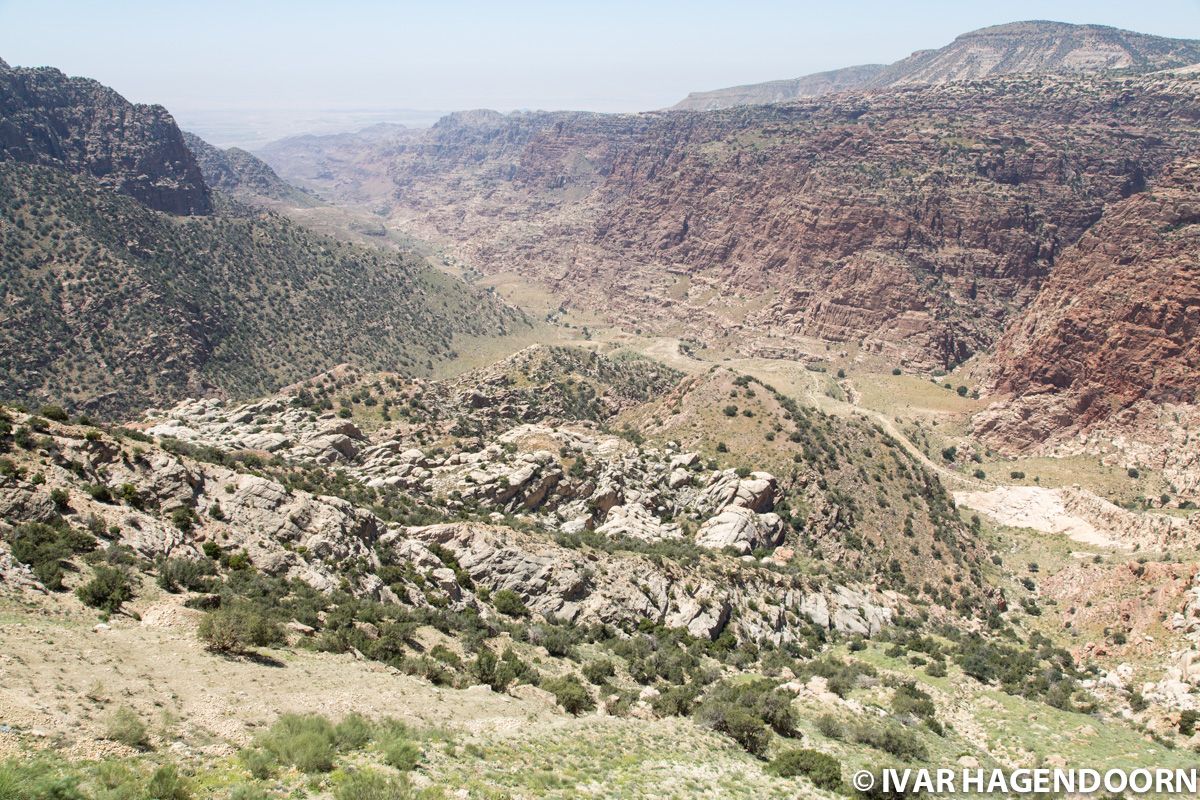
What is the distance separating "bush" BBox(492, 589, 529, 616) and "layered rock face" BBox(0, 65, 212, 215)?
466 feet

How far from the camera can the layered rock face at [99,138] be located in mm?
136375

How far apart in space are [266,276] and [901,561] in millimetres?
117573

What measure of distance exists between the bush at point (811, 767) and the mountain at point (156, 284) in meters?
89.1

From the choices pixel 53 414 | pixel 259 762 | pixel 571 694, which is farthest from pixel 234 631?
pixel 53 414

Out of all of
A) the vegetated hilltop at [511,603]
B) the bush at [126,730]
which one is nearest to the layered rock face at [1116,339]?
the vegetated hilltop at [511,603]

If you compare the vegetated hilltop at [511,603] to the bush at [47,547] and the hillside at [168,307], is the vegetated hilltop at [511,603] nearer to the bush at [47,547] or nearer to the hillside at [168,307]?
the bush at [47,547]

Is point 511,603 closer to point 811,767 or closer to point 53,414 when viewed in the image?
point 811,767

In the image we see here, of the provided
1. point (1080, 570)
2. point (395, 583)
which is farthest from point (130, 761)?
point (1080, 570)

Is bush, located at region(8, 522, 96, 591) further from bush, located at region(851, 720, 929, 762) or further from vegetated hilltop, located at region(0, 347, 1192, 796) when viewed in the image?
bush, located at region(851, 720, 929, 762)

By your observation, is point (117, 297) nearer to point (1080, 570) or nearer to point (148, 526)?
point (148, 526)

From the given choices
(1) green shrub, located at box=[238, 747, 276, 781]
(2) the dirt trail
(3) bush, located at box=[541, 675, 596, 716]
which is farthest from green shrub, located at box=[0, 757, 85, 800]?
(3) bush, located at box=[541, 675, 596, 716]

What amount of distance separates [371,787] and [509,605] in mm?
21510

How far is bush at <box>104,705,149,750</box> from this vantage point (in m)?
14.3

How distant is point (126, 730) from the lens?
1441 cm
